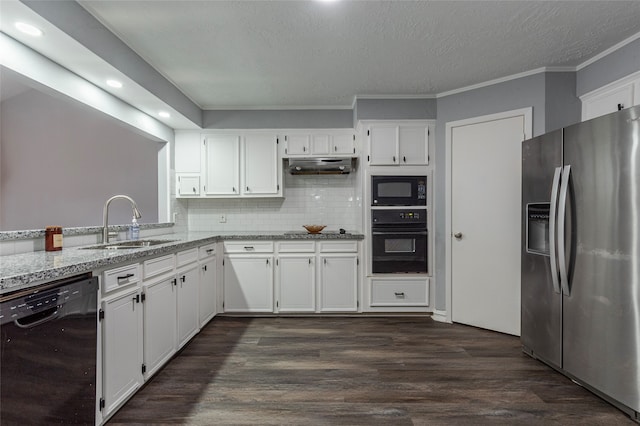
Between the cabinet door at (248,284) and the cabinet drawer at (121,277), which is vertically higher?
the cabinet drawer at (121,277)

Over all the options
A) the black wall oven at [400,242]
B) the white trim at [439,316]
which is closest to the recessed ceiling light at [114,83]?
the black wall oven at [400,242]

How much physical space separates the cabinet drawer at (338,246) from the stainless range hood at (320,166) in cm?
89

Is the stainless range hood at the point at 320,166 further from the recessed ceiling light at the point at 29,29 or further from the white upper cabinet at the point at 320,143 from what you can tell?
the recessed ceiling light at the point at 29,29

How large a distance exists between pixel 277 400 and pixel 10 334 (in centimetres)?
140

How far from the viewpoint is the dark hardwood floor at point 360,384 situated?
1878mm

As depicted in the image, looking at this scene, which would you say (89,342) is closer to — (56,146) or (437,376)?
(437,376)

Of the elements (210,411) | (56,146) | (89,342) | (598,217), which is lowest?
(210,411)

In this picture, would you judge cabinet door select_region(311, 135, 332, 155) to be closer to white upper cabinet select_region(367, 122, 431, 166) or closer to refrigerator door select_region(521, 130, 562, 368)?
white upper cabinet select_region(367, 122, 431, 166)

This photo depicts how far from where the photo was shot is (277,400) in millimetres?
2035

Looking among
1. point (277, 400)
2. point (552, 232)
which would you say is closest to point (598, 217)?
point (552, 232)

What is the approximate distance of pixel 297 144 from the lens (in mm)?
3992

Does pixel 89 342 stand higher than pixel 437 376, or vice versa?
pixel 89 342

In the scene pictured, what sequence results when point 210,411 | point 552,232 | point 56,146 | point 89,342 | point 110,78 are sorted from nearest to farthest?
point 89,342 < point 210,411 < point 552,232 < point 110,78 < point 56,146

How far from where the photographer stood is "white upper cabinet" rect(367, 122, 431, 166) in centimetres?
366
